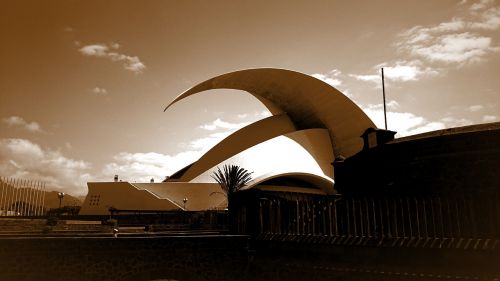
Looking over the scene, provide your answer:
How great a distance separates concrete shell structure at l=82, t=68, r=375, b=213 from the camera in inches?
1312

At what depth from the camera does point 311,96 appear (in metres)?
38.6

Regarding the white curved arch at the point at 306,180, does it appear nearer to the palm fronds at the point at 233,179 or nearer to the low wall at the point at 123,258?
the palm fronds at the point at 233,179

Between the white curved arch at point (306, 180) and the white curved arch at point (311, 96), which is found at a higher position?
the white curved arch at point (311, 96)

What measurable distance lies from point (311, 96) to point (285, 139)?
18.2ft

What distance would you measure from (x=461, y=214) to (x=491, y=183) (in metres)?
7.67

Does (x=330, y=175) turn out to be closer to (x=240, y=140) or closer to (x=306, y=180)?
(x=306, y=180)

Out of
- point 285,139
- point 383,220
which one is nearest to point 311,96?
point 285,139

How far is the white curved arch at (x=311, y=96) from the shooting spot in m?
37.2

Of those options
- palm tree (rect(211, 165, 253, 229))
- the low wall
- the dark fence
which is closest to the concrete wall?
the low wall

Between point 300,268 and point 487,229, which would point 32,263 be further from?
point 487,229

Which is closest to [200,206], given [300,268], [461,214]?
[300,268]

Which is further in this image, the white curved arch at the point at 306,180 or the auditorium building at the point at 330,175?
the white curved arch at the point at 306,180

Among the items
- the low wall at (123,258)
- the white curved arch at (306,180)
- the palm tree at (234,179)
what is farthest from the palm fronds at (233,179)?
the low wall at (123,258)

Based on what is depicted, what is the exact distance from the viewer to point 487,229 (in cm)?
661
